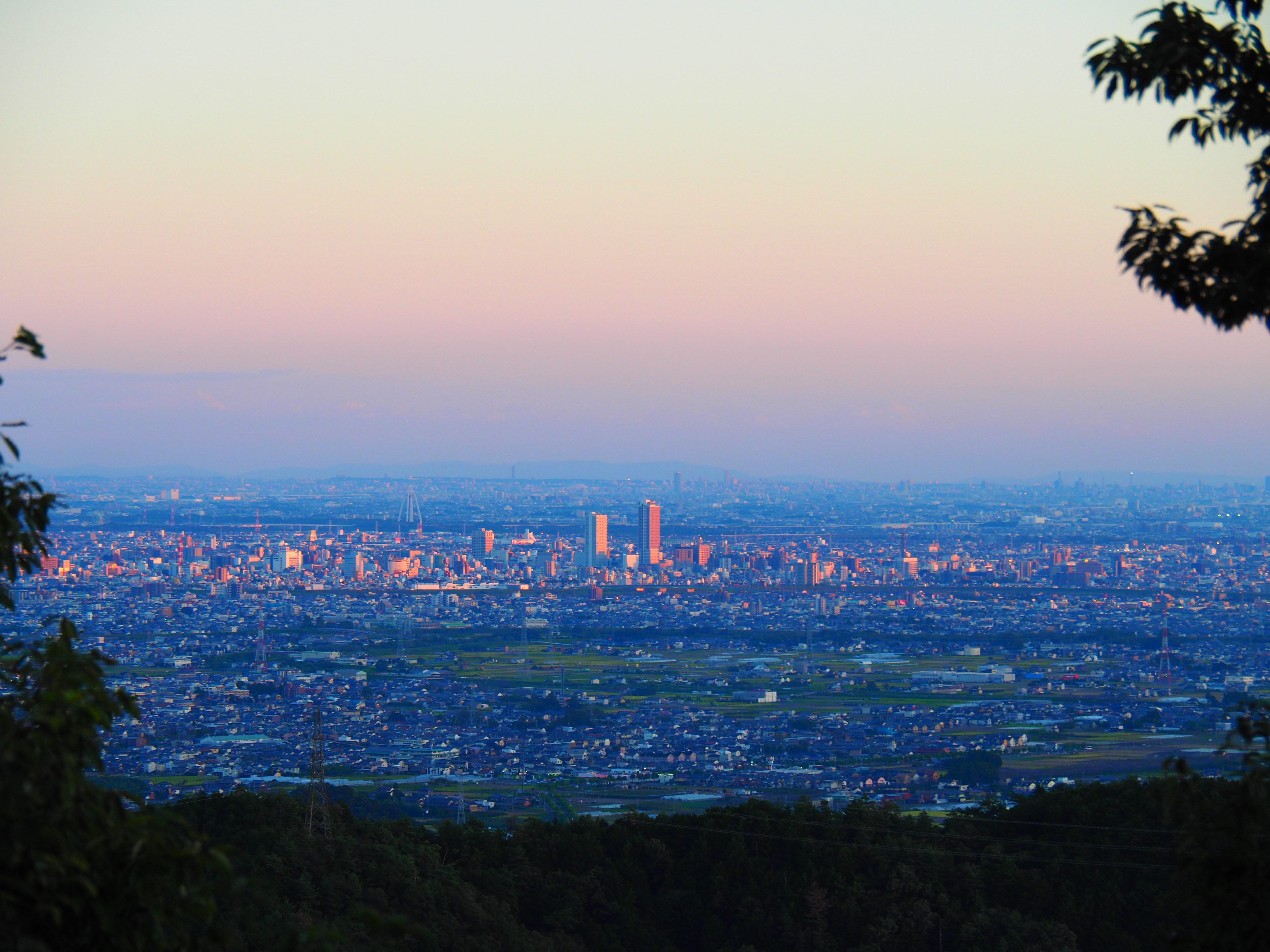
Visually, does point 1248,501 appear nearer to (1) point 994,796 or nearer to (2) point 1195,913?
(1) point 994,796

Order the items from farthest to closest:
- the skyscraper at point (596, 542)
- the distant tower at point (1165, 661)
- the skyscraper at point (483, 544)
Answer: the skyscraper at point (483, 544), the skyscraper at point (596, 542), the distant tower at point (1165, 661)

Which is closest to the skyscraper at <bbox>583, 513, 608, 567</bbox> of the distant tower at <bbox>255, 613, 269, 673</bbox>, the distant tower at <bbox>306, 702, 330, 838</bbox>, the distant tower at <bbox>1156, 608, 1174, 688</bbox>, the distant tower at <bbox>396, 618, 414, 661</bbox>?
the distant tower at <bbox>396, 618, 414, 661</bbox>

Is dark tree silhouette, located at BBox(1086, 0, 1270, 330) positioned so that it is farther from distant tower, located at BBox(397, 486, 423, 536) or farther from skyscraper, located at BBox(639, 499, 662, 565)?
distant tower, located at BBox(397, 486, 423, 536)

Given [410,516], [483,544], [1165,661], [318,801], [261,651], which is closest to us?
[318,801]

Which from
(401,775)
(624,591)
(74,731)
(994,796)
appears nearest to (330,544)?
(624,591)

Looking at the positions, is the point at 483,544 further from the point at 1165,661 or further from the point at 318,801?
the point at 318,801

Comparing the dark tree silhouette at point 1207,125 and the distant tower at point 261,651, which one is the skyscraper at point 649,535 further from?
the dark tree silhouette at point 1207,125

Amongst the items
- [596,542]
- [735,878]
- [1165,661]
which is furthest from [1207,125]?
[596,542]

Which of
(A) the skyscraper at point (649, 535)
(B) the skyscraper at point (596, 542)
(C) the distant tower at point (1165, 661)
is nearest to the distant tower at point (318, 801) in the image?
(C) the distant tower at point (1165, 661)
